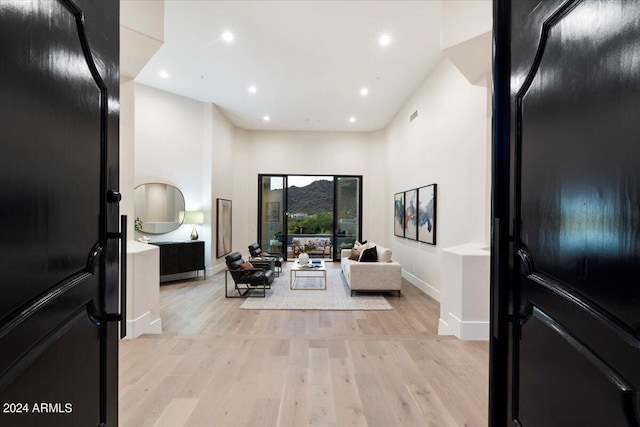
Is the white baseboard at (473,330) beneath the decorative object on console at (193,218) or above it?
beneath

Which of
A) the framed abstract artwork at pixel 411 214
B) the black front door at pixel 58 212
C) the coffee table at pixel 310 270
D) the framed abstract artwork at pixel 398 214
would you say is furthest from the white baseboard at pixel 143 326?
the framed abstract artwork at pixel 398 214

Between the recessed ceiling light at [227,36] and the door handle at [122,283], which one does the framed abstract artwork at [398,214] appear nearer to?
the recessed ceiling light at [227,36]

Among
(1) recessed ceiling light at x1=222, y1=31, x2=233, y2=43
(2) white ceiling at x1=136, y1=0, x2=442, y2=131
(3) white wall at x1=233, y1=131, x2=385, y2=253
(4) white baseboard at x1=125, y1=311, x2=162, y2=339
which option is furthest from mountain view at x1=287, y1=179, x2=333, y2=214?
(4) white baseboard at x1=125, y1=311, x2=162, y2=339

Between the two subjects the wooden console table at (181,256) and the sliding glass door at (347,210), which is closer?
the wooden console table at (181,256)

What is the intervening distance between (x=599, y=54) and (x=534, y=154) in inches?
12.9

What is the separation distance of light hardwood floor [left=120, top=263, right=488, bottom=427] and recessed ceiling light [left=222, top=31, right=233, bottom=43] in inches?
155

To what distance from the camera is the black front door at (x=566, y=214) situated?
0.60 meters

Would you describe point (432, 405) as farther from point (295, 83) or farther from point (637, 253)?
point (295, 83)

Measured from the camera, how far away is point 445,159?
4777mm

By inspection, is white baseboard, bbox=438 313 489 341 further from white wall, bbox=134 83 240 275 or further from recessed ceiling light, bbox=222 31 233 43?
white wall, bbox=134 83 240 275

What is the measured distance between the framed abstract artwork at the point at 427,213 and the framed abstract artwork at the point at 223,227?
4.64m

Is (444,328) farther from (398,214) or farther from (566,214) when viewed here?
(398,214)

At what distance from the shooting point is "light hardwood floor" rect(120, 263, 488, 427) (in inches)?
72.4

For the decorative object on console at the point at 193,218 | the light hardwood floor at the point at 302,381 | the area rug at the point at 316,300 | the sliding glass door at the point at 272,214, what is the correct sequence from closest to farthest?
the light hardwood floor at the point at 302,381 < the area rug at the point at 316,300 < the decorative object on console at the point at 193,218 < the sliding glass door at the point at 272,214
